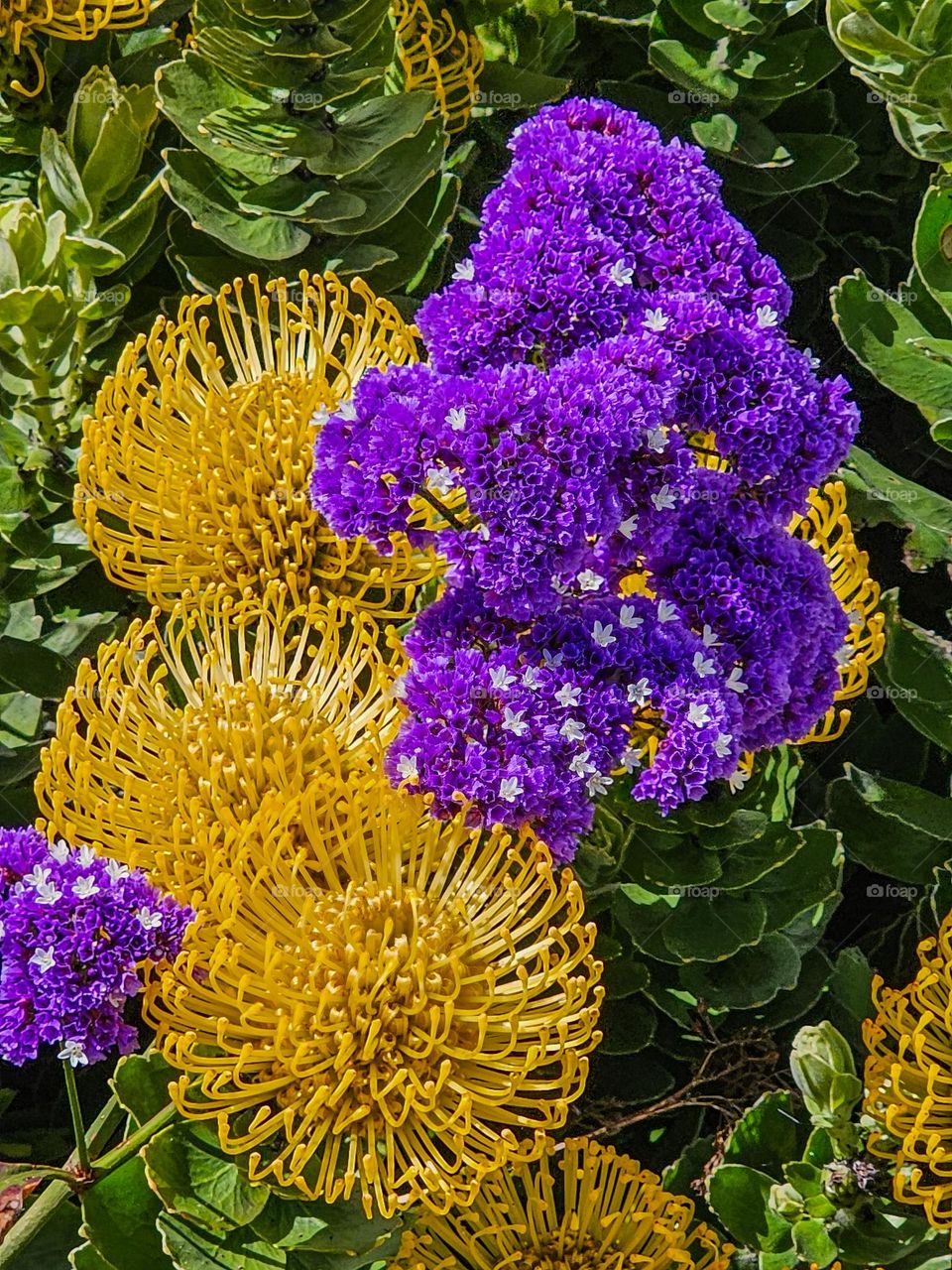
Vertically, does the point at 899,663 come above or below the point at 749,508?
below

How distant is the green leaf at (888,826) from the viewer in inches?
55.9

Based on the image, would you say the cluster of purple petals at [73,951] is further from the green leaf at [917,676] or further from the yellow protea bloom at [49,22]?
the yellow protea bloom at [49,22]

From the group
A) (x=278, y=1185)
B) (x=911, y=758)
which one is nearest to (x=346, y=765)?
(x=278, y=1185)

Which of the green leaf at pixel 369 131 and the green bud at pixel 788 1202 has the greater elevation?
the green leaf at pixel 369 131

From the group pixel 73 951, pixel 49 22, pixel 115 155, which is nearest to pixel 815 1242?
pixel 73 951

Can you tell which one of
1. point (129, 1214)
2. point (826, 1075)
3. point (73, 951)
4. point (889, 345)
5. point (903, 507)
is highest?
point (889, 345)

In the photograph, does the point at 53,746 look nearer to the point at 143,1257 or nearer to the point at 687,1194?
the point at 143,1257

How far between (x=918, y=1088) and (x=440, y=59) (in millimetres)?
1077

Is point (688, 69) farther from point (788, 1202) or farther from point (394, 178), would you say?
point (788, 1202)

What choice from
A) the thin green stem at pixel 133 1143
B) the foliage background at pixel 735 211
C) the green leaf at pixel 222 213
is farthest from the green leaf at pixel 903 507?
the thin green stem at pixel 133 1143

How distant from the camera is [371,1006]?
1.07 metres

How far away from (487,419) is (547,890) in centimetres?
40

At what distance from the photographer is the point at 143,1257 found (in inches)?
44.0

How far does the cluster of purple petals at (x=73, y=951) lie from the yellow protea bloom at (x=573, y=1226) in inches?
16.2
